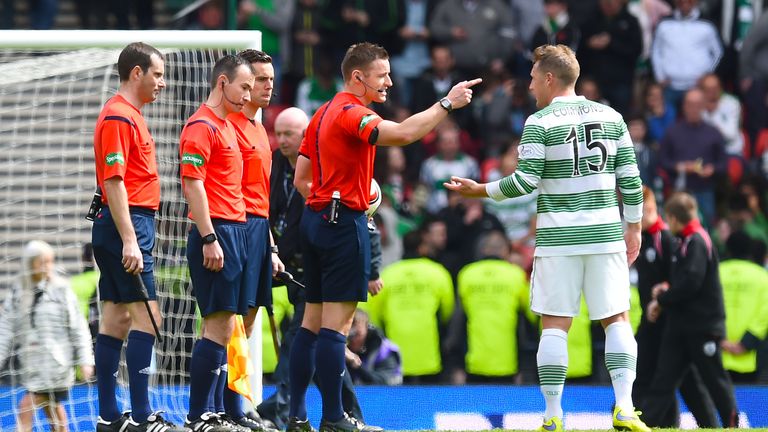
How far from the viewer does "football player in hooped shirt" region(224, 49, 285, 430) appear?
8.39 meters

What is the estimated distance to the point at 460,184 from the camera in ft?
26.7

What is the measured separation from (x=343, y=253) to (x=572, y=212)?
135 cm

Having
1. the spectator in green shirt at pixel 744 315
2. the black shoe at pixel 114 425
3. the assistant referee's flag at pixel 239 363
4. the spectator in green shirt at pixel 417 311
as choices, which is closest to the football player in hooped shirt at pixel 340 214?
the assistant referee's flag at pixel 239 363

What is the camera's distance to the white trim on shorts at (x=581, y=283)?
318 inches

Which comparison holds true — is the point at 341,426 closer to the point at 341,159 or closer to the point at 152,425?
→ the point at 152,425

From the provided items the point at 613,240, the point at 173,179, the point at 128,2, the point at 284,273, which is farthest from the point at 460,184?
the point at 128,2

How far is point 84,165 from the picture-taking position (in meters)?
13.1

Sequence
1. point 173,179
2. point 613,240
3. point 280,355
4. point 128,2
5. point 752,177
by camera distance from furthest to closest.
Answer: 1. point 128,2
2. point 752,177
3. point 173,179
4. point 280,355
5. point 613,240

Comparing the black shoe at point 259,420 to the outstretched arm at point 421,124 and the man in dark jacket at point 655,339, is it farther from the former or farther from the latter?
the man in dark jacket at point 655,339

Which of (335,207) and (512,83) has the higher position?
(512,83)

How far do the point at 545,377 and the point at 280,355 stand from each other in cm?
250

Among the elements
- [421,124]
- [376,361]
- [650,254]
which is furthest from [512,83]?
[421,124]

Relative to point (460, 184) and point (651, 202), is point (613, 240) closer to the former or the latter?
point (460, 184)

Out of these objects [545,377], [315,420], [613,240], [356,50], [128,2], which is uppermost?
[128,2]
